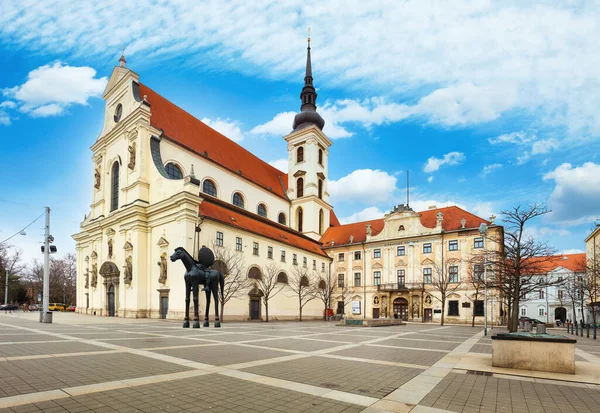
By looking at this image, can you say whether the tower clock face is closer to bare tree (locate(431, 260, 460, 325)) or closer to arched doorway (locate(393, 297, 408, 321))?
arched doorway (locate(393, 297, 408, 321))

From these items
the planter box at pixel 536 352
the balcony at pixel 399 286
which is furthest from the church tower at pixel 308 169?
the planter box at pixel 536 352

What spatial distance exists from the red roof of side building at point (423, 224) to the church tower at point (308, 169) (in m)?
2.47

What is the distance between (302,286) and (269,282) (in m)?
9.16

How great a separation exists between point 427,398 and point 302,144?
5864 centimetres

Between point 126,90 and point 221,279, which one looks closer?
point 221,279

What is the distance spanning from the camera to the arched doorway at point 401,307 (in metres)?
50.3

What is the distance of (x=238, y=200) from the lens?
161 feet

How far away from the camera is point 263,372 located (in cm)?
853

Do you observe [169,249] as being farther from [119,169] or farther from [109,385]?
[109,385]

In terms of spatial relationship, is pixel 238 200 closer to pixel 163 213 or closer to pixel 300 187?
pixel 163 213

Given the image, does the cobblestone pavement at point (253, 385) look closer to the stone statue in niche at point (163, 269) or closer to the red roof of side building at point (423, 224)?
the stone statue in niche at point (163, 269)

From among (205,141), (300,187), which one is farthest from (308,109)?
(205,141)

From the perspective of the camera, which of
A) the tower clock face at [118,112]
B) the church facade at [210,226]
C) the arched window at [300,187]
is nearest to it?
the church facade at [210,226]

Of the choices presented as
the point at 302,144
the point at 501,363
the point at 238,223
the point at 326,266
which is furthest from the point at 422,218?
the point at 501,363
